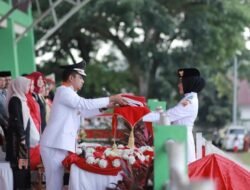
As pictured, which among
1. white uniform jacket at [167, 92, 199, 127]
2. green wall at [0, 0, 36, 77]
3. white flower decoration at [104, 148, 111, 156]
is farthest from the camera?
green wall at [0, 0, 36, 77]

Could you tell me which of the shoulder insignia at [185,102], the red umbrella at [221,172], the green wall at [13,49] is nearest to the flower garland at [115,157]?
the red umbrella at [221,172]

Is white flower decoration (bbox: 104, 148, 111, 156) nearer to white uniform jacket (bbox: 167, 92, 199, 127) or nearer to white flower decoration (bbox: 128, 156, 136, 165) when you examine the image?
white flower decoration (bbox: 128, 156, 136, 165)

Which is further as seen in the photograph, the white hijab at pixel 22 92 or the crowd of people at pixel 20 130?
the white hijab at pixel 22 92

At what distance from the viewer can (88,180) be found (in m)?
4.83

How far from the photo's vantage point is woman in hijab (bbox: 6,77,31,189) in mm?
5617

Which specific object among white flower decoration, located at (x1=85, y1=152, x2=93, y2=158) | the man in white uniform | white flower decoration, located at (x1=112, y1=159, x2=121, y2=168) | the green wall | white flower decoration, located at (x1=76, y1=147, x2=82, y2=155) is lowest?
white flower decoration, located at (x1=112, y1=159, x2=121, y2=168)

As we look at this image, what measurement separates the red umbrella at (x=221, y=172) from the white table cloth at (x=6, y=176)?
172cm

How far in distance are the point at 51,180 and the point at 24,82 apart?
44.1 inches

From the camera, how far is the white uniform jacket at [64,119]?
16.3 feet

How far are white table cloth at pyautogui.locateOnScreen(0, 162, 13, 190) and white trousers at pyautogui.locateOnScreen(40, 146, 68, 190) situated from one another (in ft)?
2.31

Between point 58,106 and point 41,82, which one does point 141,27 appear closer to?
point 41,82

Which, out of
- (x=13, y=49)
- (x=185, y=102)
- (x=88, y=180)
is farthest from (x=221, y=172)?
(x=13, y=49)

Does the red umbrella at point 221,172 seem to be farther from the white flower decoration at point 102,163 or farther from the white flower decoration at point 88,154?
the white flower decoration at point 88,154

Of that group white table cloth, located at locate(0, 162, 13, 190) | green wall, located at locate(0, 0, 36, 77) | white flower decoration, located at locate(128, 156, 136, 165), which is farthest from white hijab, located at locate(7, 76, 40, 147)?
green wall, located at locate(0, 0, 36, 77)
